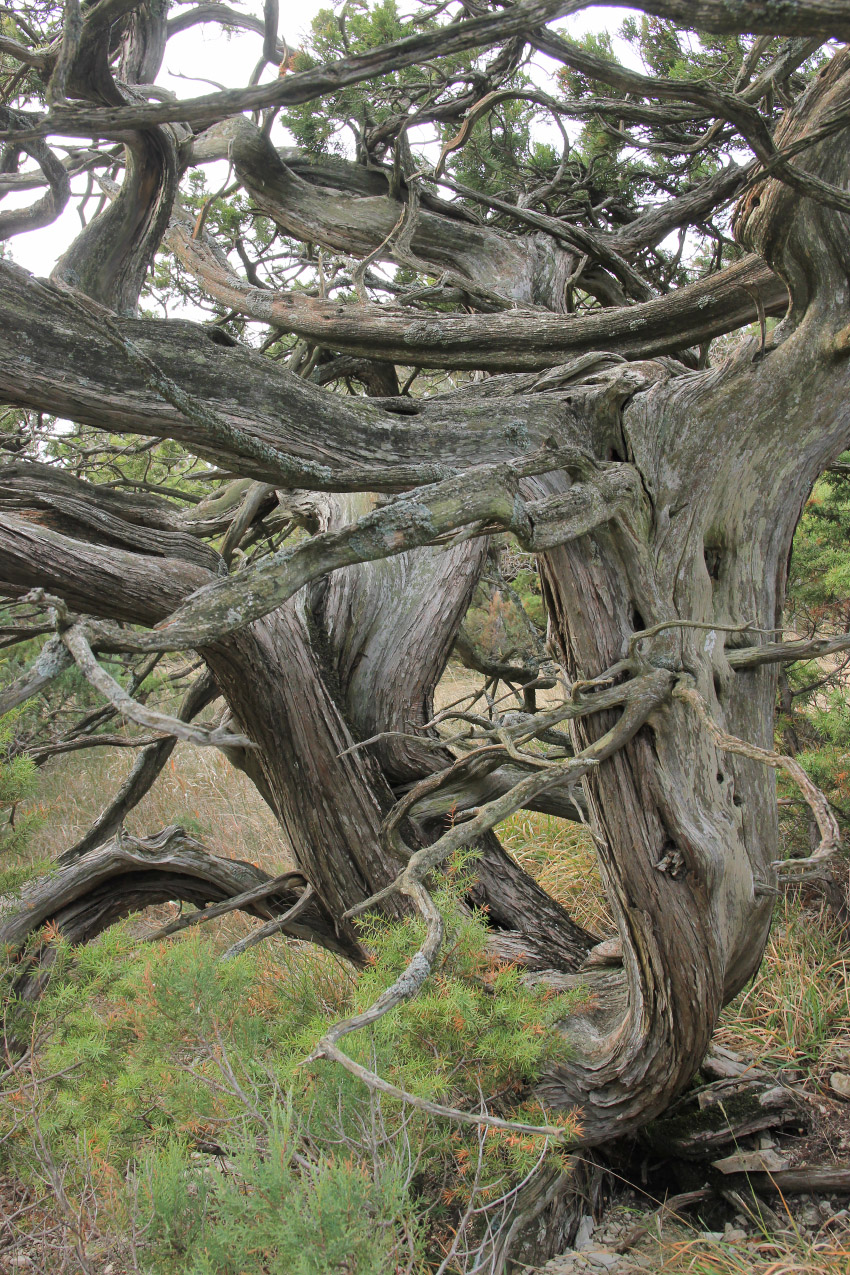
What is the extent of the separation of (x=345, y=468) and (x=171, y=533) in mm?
943

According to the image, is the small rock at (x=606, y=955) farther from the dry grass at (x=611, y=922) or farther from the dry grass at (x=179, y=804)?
the dry grass at (x=179, y=804)

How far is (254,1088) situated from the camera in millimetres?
1983

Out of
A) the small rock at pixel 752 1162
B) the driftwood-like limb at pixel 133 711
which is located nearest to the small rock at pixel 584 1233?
the small rock at pixel 752 1162

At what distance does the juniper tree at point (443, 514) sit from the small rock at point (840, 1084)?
0.88 metres

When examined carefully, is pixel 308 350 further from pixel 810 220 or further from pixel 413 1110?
pixel 413 1110

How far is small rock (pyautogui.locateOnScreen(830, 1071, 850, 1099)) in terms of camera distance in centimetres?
375

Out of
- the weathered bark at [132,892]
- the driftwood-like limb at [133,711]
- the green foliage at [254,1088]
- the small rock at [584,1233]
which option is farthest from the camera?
the weathered bark at [132,892]

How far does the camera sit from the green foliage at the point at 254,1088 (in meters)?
1.78

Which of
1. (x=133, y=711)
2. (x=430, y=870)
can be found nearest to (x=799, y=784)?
(x=430, y=870)

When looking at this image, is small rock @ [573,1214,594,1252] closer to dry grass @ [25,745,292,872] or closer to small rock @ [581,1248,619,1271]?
small rock @ [581,1248,619,1271]

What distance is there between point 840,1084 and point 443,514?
11.2ft

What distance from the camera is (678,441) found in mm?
2930

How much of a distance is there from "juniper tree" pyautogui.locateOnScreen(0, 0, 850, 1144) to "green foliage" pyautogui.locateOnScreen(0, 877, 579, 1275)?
0.43 meters

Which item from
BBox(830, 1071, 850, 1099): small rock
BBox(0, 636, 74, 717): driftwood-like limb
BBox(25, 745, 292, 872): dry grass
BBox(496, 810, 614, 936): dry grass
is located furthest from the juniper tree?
BBox(25, 745, 292, 872): dry grass
